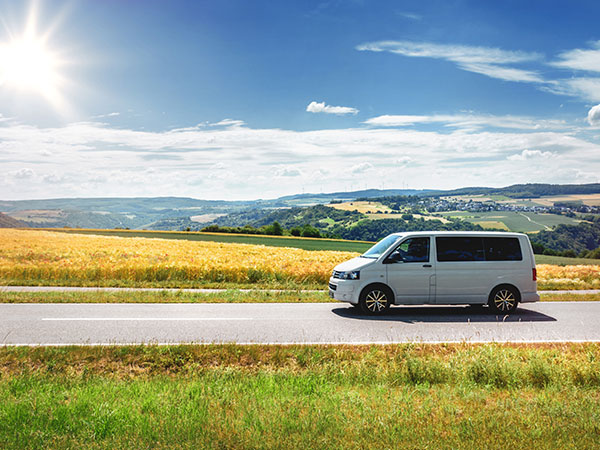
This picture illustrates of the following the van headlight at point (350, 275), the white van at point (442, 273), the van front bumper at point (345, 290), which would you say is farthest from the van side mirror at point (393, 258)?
the van front bumper at point (345, 290)

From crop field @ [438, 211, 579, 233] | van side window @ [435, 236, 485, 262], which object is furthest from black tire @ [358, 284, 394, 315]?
crop field @ [438, 211, 579, 233]

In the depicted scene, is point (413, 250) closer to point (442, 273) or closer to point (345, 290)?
point (442, 273)

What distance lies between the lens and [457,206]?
15250 cm

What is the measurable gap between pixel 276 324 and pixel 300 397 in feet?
17.5

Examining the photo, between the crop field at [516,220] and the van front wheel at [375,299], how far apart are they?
9501 centimetres

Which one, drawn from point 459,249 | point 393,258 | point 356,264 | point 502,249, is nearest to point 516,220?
point 502,249

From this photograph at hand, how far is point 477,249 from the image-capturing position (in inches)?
518

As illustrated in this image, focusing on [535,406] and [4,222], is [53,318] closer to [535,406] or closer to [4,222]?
[535,406]

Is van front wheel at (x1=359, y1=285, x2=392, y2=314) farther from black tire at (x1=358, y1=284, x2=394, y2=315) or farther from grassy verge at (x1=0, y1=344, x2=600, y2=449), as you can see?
grassy verge at (x1=0, y1=344, x2=600, y2=449)

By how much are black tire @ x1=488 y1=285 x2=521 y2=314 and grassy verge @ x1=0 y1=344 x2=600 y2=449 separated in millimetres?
4118

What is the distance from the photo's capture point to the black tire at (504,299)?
43.1 feet

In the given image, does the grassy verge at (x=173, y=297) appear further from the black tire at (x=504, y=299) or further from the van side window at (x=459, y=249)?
the van side window at (x=459, y=249)

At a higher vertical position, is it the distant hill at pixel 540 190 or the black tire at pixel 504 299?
the distant hill at pixel 540 190

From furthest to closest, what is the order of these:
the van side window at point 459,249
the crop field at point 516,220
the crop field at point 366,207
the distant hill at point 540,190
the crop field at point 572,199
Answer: the distant hill at point 540,190 → the crop field at point 572,199 → the crop field at point 366,207 → the crop field at point 516,220 → the van side window at point 459,249
